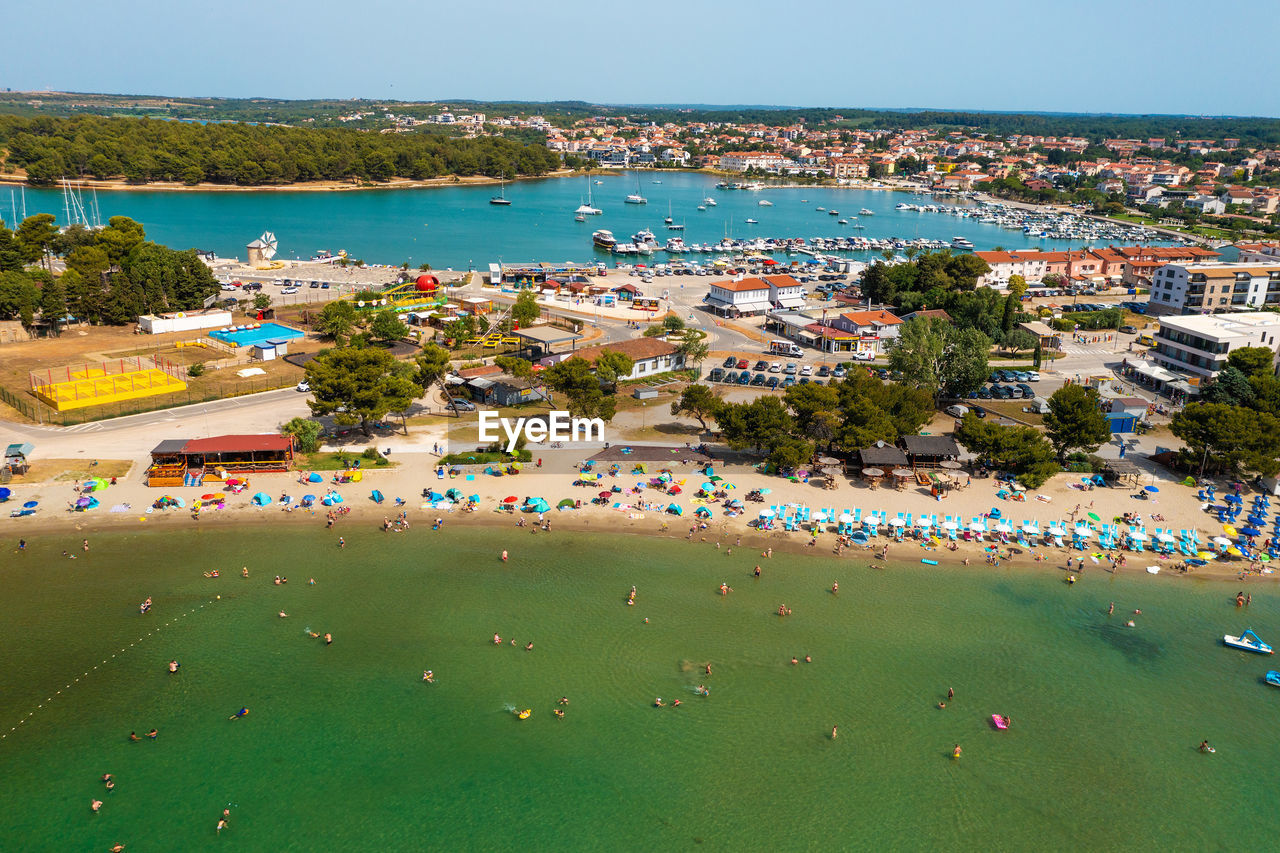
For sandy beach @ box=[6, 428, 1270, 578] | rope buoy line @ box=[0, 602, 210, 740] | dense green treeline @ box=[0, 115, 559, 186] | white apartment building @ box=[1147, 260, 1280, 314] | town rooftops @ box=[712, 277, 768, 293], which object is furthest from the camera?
dense green treeline @ box=[0, 115, 559, 186]

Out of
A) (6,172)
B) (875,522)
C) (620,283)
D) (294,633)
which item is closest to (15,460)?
(294,633)

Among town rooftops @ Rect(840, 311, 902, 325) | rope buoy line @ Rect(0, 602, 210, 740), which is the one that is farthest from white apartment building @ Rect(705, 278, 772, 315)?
rope buoy line @ Rect(0, 602, 210, 740)

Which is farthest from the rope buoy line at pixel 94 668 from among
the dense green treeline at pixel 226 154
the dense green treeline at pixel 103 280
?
the dense green treeline at pixel 226 154

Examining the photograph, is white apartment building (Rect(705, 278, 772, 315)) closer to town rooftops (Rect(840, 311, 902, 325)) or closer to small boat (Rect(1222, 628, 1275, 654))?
town rooftops (Rect(840, 311, 902, 325))

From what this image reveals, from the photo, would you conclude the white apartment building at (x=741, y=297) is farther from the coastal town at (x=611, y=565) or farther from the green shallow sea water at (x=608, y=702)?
the green shallow sea water at (x=608, y=702)

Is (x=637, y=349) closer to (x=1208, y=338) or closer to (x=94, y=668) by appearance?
(x=94, y=668)

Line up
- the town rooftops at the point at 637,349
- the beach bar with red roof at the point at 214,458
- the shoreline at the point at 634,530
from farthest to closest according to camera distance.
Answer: the town rooftops at the point at 637,349 < the beach bar with red roof at the point at 214,458 < the shoreline at the point at 634,530

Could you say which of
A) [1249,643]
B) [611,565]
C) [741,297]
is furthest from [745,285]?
[1249,643]
